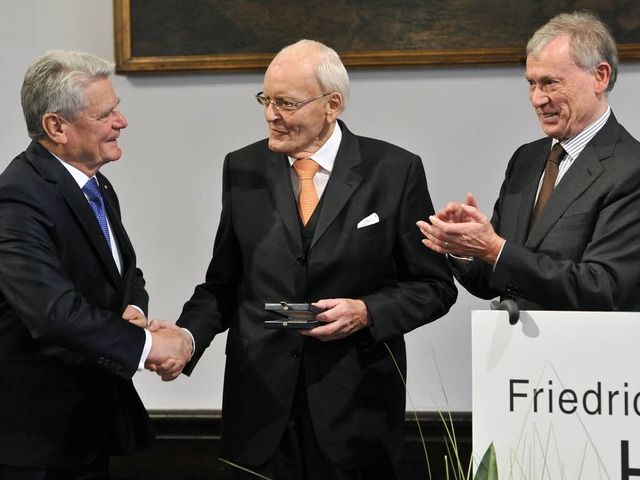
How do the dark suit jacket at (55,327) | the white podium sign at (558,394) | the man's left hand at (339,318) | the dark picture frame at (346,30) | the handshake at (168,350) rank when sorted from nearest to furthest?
the white podium sign at (558,394) < the dark suit jacket at (55,327) < the man's left hand at (339,318) < the handshake at (168,350) < the dark picture frame at (346,30)

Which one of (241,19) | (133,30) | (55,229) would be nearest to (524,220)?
(55,229)

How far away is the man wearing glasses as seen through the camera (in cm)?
275

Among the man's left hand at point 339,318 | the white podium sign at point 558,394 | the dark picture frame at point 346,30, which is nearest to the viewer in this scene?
the white podium sign at point 558,394

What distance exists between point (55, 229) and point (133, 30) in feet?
6.03

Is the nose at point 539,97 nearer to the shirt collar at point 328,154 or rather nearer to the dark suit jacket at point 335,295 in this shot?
the dark suit jacket at point 335,295

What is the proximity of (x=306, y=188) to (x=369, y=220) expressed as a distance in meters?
0.22

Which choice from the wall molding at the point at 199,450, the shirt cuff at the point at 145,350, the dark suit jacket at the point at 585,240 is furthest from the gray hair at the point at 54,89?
the wall molding at the point at 199,450

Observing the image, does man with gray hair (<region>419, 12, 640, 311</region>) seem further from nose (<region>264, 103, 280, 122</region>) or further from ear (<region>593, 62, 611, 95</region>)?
nose (<region>264, 103, 280, 122</region>)

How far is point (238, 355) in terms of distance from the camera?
9.33 feet

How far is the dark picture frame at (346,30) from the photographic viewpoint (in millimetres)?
3992

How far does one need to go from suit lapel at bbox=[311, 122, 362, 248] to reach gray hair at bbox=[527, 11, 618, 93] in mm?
613

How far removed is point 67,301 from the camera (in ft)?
8.19

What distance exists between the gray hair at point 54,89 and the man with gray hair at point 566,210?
105cm

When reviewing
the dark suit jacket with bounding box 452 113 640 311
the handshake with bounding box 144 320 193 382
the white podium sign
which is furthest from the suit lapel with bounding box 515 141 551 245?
the handshake with bounding box 144 320 193 382
